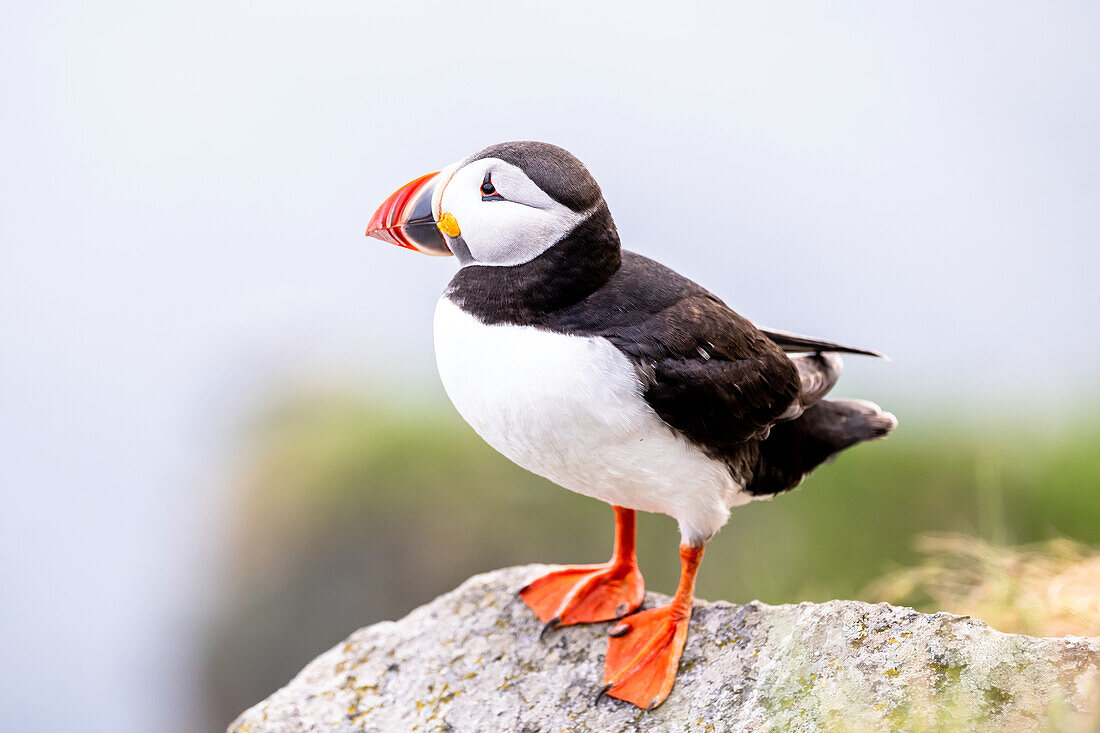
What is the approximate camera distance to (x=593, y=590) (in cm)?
302

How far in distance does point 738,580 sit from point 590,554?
26.7 inches

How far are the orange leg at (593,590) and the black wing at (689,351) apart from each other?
62 centimetres

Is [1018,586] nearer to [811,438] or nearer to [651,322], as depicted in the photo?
[811,438]

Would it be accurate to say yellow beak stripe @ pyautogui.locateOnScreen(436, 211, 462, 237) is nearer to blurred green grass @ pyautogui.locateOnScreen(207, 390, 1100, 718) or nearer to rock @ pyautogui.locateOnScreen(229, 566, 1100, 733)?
rock @ pyautogui.locateOnScreen(229, 566, 1100, 733)

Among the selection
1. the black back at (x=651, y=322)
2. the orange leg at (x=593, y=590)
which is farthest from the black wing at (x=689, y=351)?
the orange leg at (x=593, y=590)

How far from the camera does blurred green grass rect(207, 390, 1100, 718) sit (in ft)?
15.6

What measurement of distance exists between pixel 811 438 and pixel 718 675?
28.1 inches

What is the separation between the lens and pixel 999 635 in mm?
2250

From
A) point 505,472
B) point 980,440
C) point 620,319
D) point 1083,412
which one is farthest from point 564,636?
point 1083,412

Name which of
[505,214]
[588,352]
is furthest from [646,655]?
[505,214]

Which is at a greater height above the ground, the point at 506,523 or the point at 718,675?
the point at 718,675

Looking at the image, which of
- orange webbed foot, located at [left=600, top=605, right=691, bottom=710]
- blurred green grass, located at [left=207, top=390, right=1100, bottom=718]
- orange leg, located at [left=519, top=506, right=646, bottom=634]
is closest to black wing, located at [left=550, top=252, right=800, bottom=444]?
orange webbed foot, located at [left=600, top=605, right=691, bottom=710]

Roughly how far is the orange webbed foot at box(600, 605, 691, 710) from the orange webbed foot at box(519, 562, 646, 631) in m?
0.12

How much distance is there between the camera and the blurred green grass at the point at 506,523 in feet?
15.6
